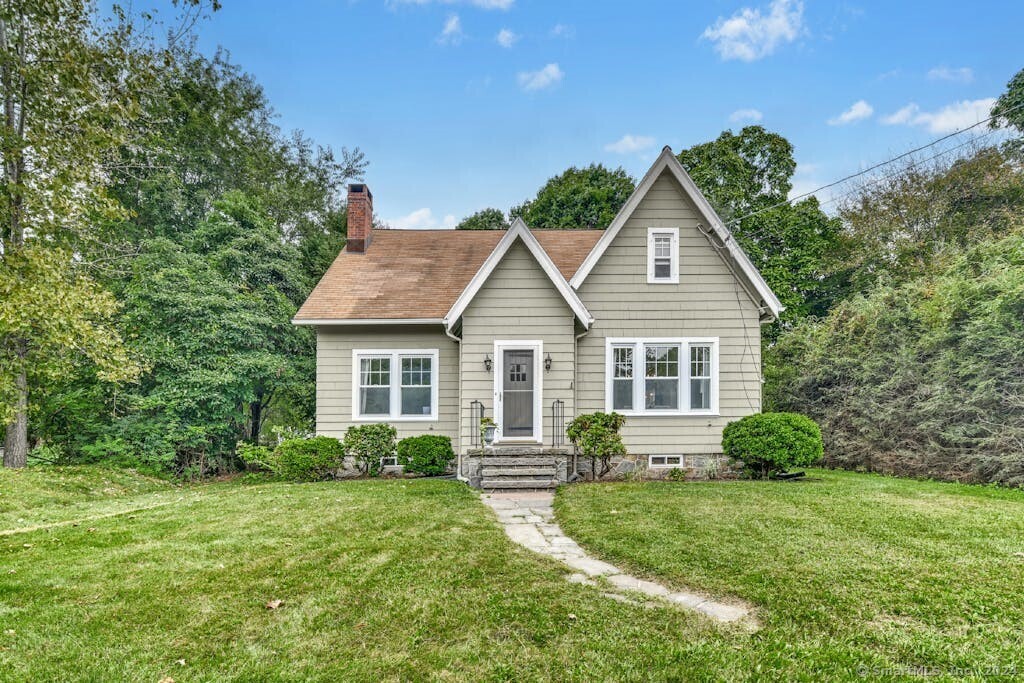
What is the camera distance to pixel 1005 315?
9.89 meters

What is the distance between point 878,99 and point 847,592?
21.8 m

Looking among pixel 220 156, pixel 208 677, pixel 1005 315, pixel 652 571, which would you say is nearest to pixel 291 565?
pixel 208 677

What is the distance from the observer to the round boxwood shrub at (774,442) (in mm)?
10039

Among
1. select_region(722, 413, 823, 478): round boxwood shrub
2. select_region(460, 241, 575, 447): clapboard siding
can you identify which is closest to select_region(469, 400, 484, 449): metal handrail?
select_region(460, 241, 575, 447): clapboard siding

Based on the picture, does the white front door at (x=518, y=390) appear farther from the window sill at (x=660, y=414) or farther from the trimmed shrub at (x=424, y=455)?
the window sill at (x=660, y=414)

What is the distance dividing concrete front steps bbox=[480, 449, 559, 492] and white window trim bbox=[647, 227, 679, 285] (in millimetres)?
4762

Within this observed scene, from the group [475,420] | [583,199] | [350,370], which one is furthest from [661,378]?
[583,199]

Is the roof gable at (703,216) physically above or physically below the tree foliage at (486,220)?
below

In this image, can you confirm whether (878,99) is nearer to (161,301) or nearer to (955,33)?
(955,33)

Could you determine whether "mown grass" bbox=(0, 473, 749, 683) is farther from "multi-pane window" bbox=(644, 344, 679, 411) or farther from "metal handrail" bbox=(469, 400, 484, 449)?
"multi-pane window" bbox=(644, 344, 679, 411)

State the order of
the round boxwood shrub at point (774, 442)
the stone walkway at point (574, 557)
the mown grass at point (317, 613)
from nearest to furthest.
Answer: the mown grass at point (317, 613) → the stone walkway at point (574, 557) → the round boxwood shrub at point (774, 442)

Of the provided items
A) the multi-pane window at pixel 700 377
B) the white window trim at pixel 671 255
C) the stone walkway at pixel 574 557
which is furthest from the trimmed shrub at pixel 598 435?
the white window trim at pixel 671 255

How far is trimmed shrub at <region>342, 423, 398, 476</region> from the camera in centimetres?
1132

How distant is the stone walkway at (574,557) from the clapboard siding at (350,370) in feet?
11.2
